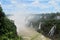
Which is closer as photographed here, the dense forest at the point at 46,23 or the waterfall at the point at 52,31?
the waterfall at the point at 52,31

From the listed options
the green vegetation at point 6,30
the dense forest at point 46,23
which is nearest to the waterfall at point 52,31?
the dense forest at point 46,23

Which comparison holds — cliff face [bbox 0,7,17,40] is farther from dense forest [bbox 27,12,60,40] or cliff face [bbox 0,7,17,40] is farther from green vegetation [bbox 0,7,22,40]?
dense forest [bbox 27,12,60,40]

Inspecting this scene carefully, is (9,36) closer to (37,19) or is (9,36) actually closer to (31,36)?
(31,36)

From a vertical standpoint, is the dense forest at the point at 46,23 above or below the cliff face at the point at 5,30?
below

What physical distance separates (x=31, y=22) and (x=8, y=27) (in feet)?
95.0

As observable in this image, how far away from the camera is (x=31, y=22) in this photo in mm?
70562

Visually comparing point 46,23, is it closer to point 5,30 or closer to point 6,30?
point 6,30

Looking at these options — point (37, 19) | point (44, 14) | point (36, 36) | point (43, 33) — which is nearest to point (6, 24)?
point (36, 36)

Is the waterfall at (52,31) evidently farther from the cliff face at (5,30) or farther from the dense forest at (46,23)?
the cliff face at (5,30)

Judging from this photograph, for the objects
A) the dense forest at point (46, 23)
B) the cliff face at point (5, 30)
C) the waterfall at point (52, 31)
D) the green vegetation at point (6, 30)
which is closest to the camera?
the green vegetation at point (6, 30)

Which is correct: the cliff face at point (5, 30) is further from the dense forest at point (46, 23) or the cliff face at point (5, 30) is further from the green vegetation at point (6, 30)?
the dense forest at point (46, 23)

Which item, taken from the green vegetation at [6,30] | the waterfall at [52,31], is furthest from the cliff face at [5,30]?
the waterfall at [52,31]

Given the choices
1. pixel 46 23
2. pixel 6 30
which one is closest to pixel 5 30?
pixel 6 30

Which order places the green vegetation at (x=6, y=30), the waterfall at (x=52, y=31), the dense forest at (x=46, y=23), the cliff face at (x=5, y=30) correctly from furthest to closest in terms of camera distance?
the dense forest at (x=46, y=23)
the waterfall at (x=52, y=31)
the cliff face at (x=5, y=30)
the green vegetation at (x=6, y=30)
